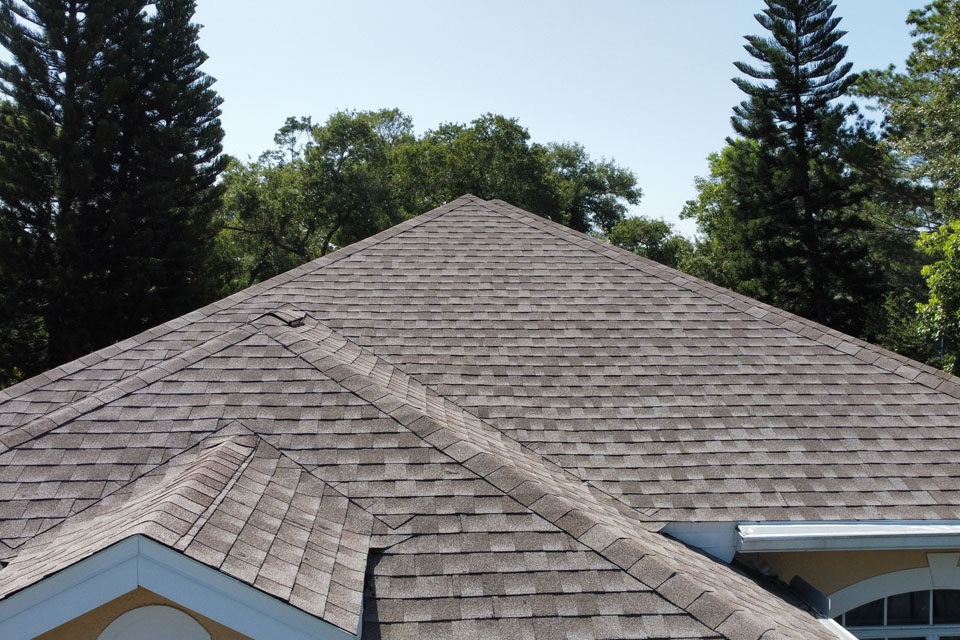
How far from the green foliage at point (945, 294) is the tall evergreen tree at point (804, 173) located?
10873mm

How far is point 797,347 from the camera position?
23.7 feet

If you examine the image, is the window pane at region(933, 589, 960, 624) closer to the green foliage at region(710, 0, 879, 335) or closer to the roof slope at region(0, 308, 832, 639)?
the roof slope at region(0, 308, 832, 639)

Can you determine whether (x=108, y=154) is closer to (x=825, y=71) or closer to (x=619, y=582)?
(x=619, y=582)

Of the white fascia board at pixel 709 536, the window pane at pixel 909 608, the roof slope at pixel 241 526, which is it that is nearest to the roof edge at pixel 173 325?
the roof slope at pixel 241 526

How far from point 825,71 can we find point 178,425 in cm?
2528

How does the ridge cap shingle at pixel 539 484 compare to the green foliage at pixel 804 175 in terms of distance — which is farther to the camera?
the green foliage at pixel 804 175

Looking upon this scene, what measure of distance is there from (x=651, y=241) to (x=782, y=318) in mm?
31391

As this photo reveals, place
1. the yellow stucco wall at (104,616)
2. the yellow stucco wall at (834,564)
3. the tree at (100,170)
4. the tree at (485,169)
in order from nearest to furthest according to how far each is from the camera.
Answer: the yellow stucco wall at (104,616) < the yellow stucco wall at (834,564) < the tree at (100,170) < the tree at (485,169)

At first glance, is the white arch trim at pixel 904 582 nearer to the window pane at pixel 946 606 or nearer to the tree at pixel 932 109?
the window pane at pixel 946 606

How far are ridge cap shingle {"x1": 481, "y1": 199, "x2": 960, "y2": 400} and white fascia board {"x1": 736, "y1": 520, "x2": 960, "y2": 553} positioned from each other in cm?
184

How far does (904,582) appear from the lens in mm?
5691

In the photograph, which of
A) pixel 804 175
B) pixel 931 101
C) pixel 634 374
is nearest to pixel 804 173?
pixel 804 175

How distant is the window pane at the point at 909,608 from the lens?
5.77m

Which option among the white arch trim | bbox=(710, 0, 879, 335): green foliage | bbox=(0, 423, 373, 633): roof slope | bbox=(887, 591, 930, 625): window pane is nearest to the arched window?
bbox=(0, 423, 373, 633): roof slope
